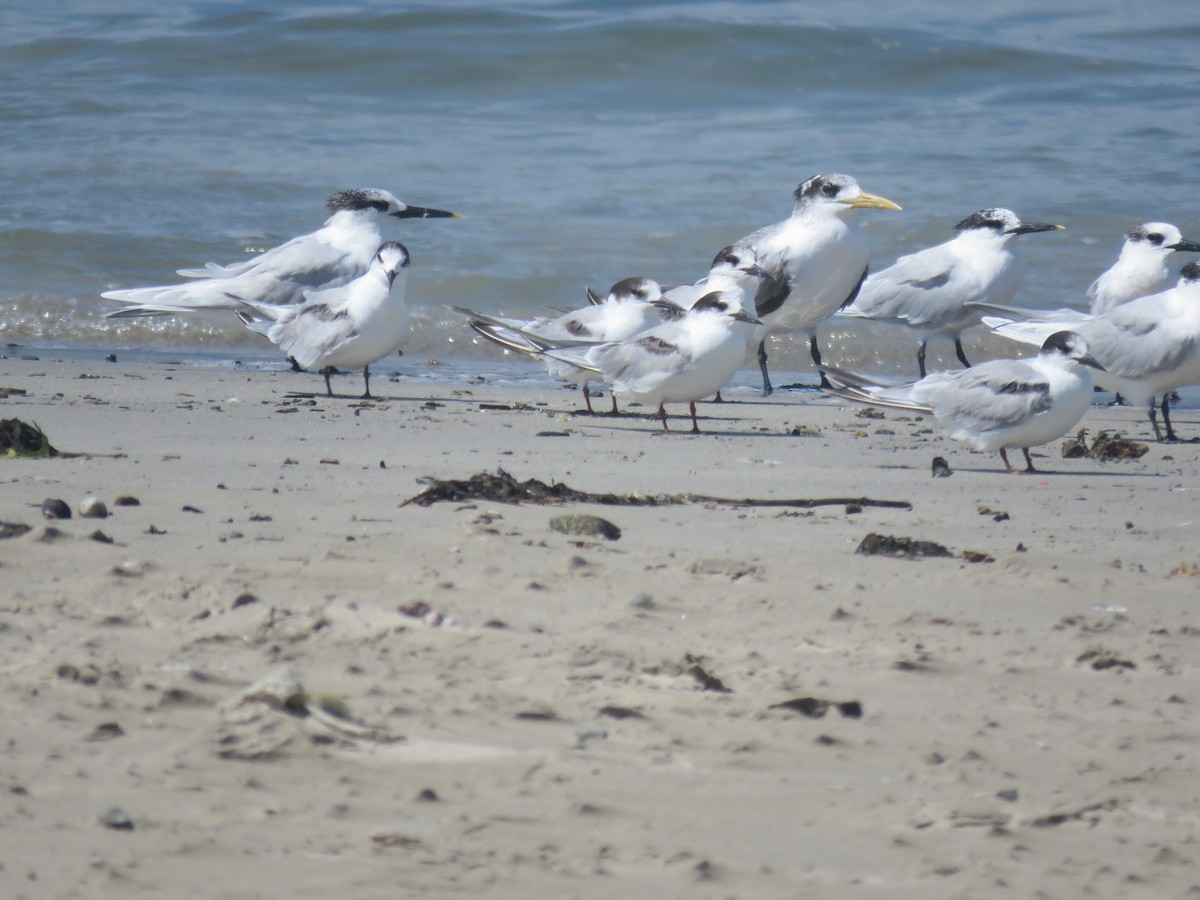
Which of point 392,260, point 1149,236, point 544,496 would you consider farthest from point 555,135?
point 544,496

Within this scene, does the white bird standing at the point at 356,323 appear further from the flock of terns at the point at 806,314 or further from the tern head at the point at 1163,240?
the tern head at the point at 1163,240

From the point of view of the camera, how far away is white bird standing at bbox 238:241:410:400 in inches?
287

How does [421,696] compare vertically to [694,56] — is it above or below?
below

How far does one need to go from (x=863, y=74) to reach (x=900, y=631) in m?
14.8

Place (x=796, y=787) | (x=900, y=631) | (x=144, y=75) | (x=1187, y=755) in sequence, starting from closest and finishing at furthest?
(x=796, y=787) → (x=1187, y=755) → (x=900, y=631) → (x=144, y=75)

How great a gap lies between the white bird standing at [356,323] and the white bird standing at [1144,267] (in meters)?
3.63

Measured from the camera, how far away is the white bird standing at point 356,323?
7285 mm

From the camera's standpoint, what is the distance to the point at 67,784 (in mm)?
2318

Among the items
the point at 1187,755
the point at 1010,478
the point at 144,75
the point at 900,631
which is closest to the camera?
the point at 1187,755

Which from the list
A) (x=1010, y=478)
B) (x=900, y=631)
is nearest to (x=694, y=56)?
(x=1010, y=478)

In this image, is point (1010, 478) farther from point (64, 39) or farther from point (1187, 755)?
point (64, 39)

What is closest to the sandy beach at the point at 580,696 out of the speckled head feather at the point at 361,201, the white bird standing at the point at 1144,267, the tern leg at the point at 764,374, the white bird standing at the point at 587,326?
the white bird standing at the point at 587,326

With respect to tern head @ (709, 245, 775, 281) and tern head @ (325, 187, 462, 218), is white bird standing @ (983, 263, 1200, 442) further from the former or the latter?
tern head @ (325, 187, 462, 218)

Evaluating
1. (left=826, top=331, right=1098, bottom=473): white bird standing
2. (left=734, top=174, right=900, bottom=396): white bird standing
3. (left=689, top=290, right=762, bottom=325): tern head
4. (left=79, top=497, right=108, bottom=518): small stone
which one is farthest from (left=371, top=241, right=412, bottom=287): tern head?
(left=79, top=497, right=108, bottom=518): small stone
